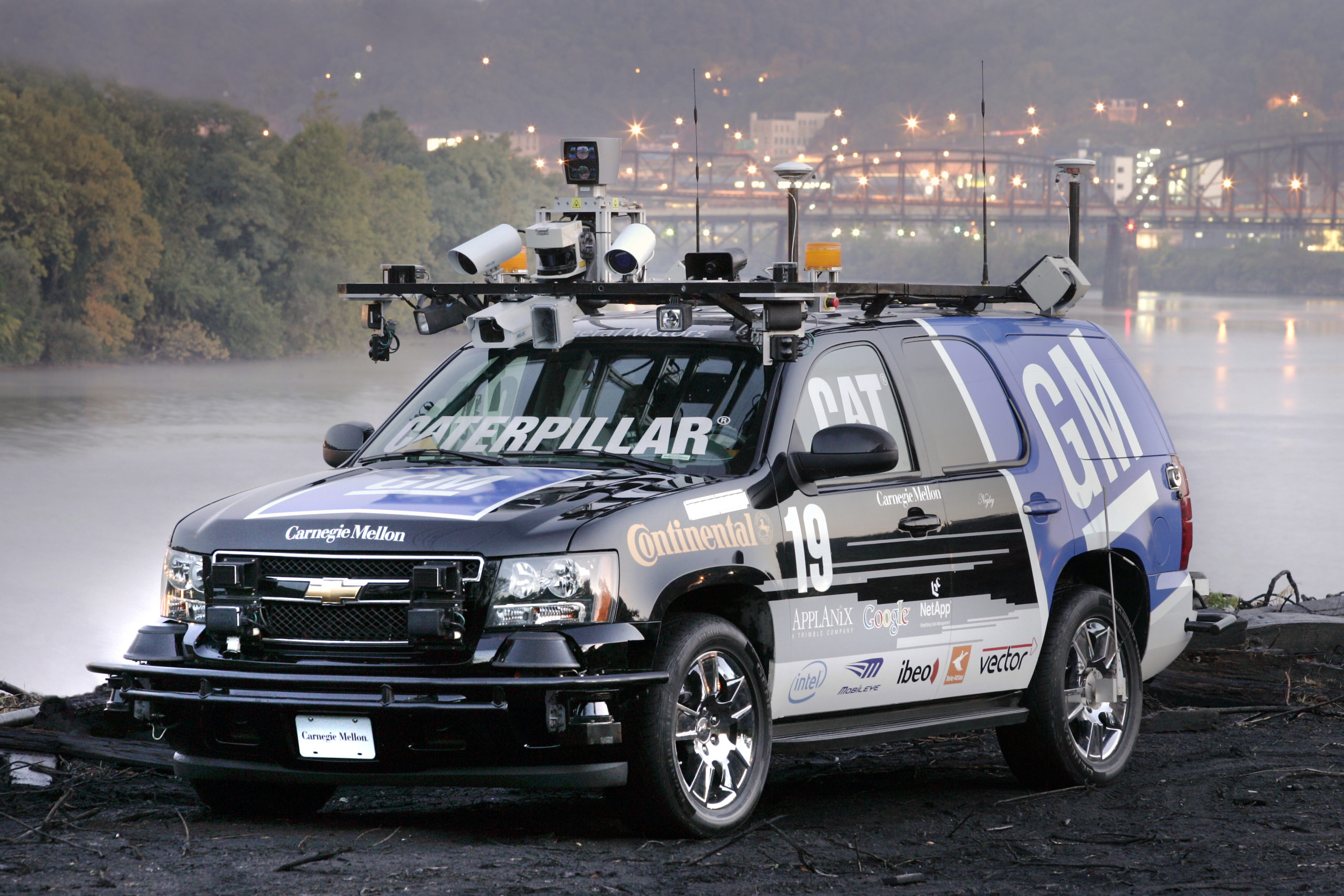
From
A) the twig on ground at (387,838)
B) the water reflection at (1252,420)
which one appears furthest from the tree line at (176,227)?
the twig on ground at (387,838)

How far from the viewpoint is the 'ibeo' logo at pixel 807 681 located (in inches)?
260

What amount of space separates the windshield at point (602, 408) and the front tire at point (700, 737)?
2.34 feet

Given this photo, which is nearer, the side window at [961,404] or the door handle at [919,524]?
the door handle at [919,524]

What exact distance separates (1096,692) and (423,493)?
332 centimetres

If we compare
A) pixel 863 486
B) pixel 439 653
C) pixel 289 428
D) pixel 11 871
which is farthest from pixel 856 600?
pixel 289 428

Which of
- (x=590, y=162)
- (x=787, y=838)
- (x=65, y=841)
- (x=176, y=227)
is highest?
(x=176, y=227)

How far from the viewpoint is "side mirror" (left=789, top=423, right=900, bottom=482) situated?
6422mm

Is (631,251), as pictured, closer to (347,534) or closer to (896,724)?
(347,534)

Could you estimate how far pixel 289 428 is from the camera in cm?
7712

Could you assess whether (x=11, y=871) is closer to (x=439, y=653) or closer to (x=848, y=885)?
(x=439, y=653)

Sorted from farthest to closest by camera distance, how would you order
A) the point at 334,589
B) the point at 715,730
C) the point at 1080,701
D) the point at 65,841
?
1. the point at 1080,701
2. the point at 715,730
3. the point at 65,841
4. the point at 334,589

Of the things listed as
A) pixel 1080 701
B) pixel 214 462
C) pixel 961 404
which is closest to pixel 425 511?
pixel 961 404

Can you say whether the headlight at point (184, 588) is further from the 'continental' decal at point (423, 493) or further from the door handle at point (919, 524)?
the door handle at point (919, 524)

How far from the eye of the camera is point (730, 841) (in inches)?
246
